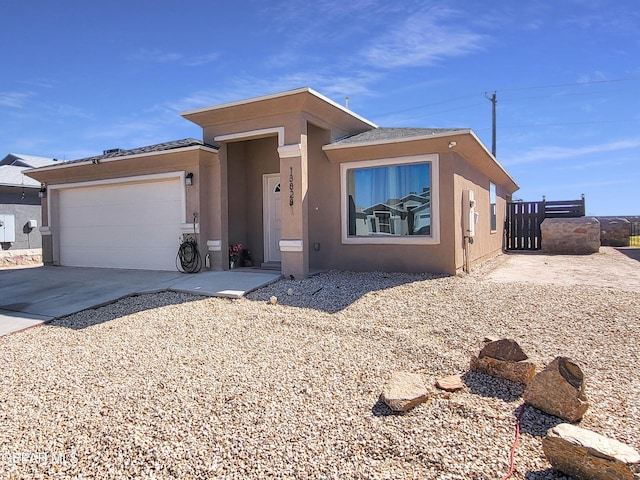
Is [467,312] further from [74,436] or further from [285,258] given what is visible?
[74,436]

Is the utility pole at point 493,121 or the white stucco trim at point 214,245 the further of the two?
the utility pole at point 493,121

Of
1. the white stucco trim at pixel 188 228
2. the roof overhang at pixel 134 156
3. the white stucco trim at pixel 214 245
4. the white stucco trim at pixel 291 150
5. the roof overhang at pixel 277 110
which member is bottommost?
the white stucco trim at pixel 214 245

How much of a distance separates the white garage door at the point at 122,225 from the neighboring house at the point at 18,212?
4887 mm

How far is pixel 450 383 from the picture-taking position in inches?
135

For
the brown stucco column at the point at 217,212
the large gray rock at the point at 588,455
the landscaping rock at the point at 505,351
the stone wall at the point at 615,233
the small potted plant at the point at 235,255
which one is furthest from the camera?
the stone wall at the point at 615,233

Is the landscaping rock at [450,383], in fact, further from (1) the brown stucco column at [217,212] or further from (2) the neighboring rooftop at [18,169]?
(2) the neighboring rooftop at [18,169]

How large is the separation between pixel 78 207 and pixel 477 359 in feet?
Answer: 37.0

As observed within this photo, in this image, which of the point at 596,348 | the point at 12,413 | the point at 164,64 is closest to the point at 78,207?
the point at 164,64

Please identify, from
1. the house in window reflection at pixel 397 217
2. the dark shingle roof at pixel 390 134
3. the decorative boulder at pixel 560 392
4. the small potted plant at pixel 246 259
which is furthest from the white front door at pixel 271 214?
the decorative boulder at pixel 560 392

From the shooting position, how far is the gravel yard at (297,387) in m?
2.50

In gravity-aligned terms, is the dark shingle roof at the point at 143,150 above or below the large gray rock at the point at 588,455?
above

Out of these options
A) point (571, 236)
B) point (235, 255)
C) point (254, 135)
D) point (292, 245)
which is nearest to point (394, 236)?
point (292, 245)

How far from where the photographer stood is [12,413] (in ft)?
10.6

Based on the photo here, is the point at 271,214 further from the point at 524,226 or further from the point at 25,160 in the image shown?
the point at 25,160
